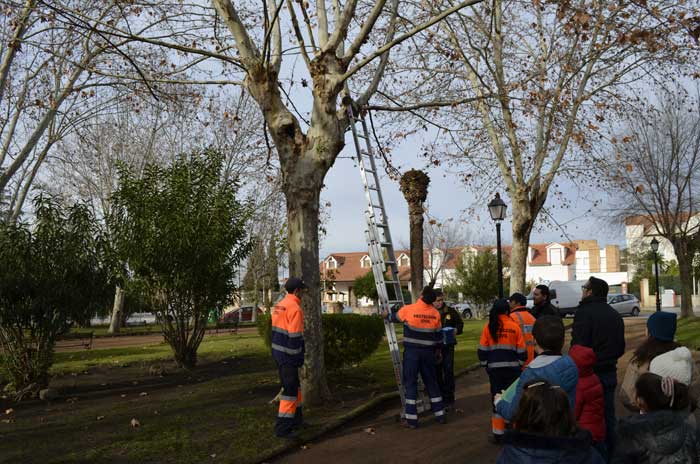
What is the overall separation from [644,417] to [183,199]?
12.8m

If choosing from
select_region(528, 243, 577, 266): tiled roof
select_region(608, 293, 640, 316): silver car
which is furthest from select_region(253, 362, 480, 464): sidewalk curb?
select_region(528, 243, 577, 266): tiled roof

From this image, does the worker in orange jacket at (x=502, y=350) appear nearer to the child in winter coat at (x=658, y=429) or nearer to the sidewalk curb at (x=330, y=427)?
the sidewalk curb at (x=330, y=427)

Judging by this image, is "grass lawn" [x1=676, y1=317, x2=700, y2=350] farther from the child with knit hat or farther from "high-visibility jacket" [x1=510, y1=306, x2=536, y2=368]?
the child with knit hat

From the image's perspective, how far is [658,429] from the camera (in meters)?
4.00

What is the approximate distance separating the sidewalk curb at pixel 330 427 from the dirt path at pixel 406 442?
0.30ft

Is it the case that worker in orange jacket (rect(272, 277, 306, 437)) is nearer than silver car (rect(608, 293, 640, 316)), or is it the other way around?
worker in orange jacket (rect(272, 277, 306, 437))

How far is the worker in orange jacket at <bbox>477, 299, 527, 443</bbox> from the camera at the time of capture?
8070mm

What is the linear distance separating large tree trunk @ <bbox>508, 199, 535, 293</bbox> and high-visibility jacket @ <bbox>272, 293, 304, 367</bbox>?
1475cm

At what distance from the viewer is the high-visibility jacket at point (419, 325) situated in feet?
29.7

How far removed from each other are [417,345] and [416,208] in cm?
1437

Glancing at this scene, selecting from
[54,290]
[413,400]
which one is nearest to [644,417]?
[413,400]

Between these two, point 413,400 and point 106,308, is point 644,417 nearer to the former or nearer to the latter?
point 413,400

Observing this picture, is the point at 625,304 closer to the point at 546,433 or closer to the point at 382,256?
the point at 382,256

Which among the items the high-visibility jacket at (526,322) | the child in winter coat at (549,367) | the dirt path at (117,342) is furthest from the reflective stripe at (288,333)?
the dirt path at (117,342)
